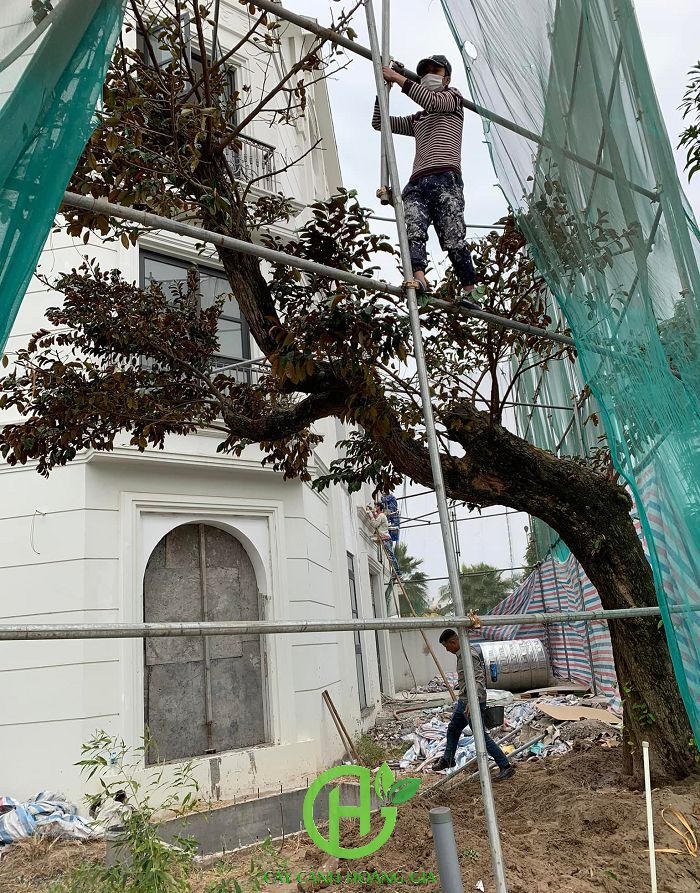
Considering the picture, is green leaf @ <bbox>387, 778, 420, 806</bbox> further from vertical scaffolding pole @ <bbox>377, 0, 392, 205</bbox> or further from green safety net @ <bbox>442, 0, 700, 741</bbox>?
vertical scaffolding pole @ <bbox>377, 0, 392, 205</bbox>

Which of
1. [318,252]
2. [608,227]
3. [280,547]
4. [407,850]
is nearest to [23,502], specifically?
[280,547]

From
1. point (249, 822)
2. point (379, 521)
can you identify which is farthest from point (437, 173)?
point (379, 521)

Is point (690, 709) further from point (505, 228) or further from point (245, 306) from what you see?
point (505, 228)

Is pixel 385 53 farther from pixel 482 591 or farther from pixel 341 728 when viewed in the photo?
pixel 482 591

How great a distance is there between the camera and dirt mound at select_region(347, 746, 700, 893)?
3.21 meters

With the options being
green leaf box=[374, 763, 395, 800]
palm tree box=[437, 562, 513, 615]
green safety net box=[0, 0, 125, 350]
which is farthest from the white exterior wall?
palm tree box=[437, 562, 513, 615]

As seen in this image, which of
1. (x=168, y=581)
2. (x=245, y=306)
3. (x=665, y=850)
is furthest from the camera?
(x=168, y=581)

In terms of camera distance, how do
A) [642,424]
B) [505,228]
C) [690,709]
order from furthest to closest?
[505,228]
[642,424]
[690,709]

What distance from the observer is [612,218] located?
3.37m

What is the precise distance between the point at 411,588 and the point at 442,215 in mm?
19204

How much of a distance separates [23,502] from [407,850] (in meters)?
5.22

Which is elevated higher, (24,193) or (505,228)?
(505,228)

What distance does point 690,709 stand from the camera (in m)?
2.62

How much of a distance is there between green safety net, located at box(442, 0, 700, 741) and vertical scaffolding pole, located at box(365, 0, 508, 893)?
56cm
